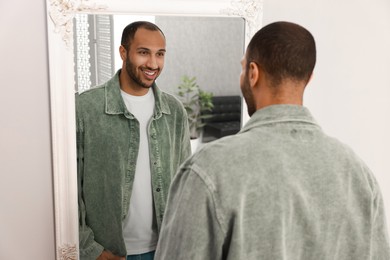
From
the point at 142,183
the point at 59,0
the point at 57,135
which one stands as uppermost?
the point at 59,0

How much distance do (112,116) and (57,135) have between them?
18cm

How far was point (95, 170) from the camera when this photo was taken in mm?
1463

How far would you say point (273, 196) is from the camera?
0.98 m

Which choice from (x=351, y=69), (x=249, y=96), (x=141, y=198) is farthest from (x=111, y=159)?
(x=351, y=69)

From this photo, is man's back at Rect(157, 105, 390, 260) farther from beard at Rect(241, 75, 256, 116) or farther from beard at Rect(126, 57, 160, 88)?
beard at Rect(126, 57, 160, 88)

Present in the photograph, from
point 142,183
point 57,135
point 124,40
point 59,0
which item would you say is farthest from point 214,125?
point 59,0

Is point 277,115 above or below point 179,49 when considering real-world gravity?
below

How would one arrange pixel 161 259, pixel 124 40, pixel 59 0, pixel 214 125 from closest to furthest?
pixel 161 259, pixel 59 0, pixel 124 40, pixel 214 125

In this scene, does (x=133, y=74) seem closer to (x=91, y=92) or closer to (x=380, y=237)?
(x=91, y=92)

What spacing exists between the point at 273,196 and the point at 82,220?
0.76 metres

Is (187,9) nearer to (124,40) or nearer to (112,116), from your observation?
(124,40)

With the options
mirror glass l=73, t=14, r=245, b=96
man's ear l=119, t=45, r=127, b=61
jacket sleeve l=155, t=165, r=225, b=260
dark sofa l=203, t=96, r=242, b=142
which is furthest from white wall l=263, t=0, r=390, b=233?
jacket sleeve l=155, t=165, r=225, b=260

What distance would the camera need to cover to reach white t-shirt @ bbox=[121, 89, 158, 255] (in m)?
1.50

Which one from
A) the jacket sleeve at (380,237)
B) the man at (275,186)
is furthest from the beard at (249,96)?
the jacket sleeve at (380,237)
